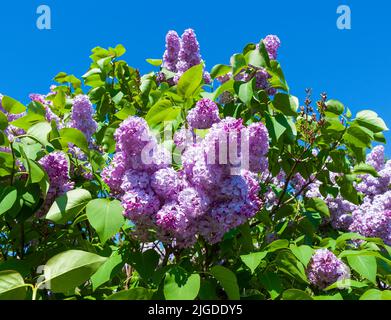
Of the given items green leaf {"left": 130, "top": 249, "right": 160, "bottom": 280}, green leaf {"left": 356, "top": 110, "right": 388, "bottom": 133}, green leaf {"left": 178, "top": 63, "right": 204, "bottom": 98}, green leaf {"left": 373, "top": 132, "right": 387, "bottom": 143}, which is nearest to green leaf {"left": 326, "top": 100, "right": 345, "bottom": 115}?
green leaf {"left": 356, "top": 110, "right": 388, "bottom": 133}

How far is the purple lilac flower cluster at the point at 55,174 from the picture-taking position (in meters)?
1.96

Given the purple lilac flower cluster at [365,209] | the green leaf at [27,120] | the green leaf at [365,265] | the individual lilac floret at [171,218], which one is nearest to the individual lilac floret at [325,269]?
the green leaf at [365,265]

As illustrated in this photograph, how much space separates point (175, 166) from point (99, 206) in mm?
372

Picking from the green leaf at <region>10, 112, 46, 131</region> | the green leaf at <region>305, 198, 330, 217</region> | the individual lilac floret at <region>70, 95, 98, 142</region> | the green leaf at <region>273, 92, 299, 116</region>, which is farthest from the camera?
the green leaf at <region>305, 198, 330, 217</region>

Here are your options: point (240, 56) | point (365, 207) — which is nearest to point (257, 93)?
point (240, 56)

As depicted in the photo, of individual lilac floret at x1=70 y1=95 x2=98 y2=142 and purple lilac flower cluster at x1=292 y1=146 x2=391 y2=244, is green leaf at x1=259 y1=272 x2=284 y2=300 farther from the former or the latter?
purple lilac flower cluster at x1=292 y1=146 x2=391 y2=244

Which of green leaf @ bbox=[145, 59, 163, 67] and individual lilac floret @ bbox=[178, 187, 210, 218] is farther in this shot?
green leaf @ bbox=[145, 59, 163, 67]

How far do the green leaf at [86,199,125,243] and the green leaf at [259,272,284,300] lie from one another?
2.11ft

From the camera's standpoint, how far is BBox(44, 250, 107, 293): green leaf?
1.32 meters

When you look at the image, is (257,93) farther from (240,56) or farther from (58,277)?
(58,277)

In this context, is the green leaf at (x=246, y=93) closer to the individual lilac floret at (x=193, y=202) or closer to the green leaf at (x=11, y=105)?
the individual lilac floret at (x=193, y=202)

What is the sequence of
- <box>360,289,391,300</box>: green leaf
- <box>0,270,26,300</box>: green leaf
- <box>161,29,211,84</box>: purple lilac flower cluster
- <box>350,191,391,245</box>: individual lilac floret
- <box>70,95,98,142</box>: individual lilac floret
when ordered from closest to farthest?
1. <box>0,270,26,300</box>: green leaf
2. <box>360,289,391,300</box>: green leaf
3. <box>70,95,98,142</box>: individual lilac floret
4. <box>161,29,211,84</box>: purple lilac flower cluster
5. <box>350,191,391,245</box>: individual lilac floret

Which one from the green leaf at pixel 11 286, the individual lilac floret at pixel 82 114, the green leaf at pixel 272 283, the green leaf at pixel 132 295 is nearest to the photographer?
the green leaf at pixel 11 286

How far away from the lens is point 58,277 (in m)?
1.32
